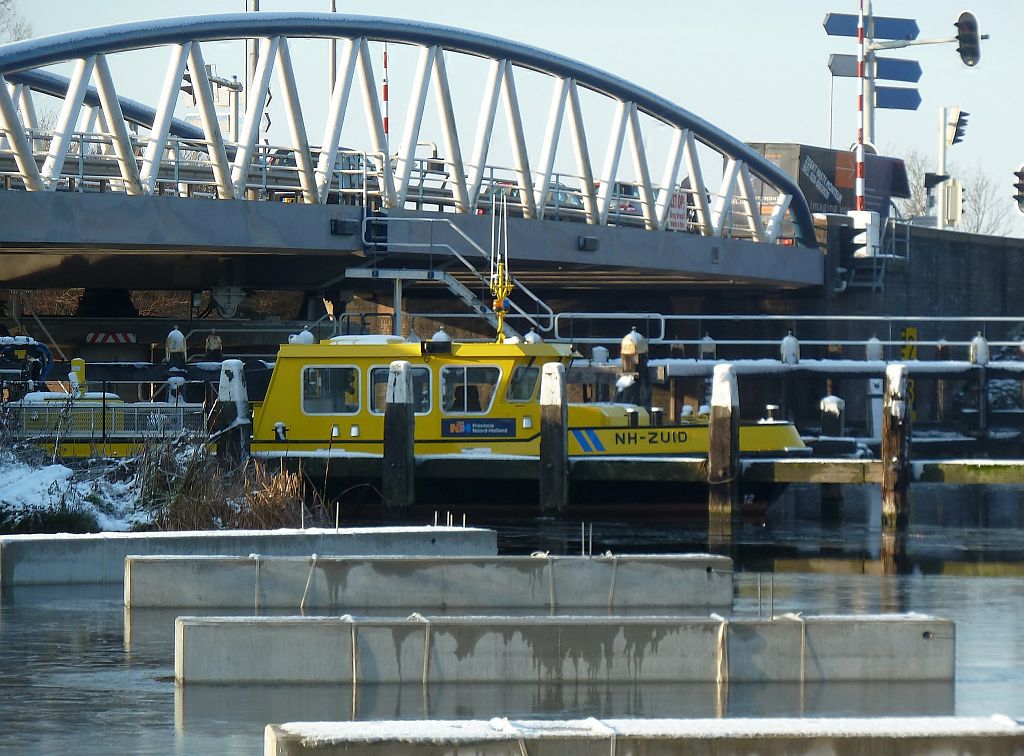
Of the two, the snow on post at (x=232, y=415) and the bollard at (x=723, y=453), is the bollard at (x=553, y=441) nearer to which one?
the bollard at (x=723, y=453)

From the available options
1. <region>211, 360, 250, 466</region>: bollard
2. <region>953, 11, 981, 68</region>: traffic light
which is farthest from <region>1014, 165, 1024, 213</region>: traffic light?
<region>211, 360, 250, 466</region>: bollard

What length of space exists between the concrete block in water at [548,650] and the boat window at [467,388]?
12.5 meters

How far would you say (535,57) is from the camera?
35.2 meters

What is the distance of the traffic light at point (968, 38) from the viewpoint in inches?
1399

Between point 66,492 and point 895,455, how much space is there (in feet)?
35.1

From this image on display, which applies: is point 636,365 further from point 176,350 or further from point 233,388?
point 233,388

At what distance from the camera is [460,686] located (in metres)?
11.5

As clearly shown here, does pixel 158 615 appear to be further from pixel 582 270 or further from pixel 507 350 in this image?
pixel 582 270

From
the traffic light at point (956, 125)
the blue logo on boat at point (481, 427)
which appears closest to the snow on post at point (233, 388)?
the blue logo on boat at point (481, 427)

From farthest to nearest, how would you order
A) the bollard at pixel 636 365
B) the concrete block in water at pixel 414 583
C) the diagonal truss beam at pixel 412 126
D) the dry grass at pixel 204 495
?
the diagonal truss beam at pixel 412 126 → the bollard at pixel 636 365 → the dry grass at pixel 204 495 → the concrete block in water at pixel 414 583

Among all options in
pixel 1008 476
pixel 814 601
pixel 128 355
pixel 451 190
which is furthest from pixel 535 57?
pixel 814 601

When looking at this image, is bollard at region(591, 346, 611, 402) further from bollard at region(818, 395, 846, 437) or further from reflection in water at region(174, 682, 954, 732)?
reflection in water at region(174, 682, 954, 732)

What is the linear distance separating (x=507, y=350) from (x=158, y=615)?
1011 centimetres

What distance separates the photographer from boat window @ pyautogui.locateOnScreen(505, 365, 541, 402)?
79.3ft
